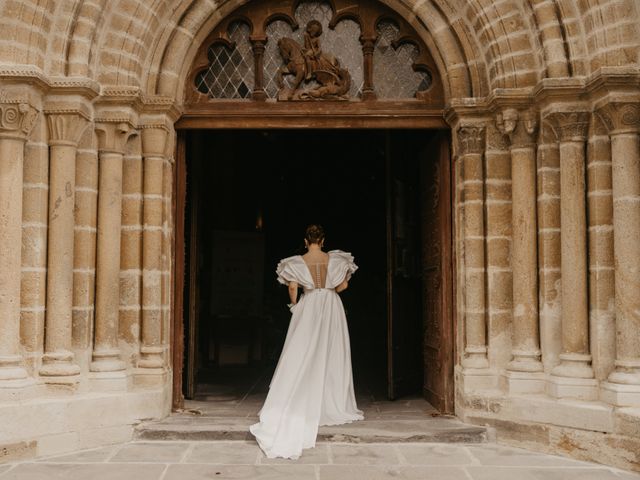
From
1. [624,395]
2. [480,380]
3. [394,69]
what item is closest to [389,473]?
[480,380]

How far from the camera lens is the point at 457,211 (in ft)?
19.6

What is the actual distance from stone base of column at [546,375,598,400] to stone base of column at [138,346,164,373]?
10.2 feet

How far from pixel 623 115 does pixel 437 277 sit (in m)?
2.10

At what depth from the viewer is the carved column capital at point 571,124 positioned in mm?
5320

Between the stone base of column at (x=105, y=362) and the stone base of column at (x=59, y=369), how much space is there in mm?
196

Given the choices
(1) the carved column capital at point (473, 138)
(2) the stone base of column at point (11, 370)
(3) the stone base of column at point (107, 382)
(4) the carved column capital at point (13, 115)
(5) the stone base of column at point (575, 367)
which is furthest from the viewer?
(1) the carved column capital at point (473, 138)

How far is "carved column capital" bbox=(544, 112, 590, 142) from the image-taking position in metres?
5.32

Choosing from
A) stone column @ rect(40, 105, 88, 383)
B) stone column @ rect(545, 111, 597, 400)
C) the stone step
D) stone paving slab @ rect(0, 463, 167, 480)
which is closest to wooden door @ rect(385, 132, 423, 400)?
the stone step

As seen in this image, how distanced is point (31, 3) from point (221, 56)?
163 centimetres

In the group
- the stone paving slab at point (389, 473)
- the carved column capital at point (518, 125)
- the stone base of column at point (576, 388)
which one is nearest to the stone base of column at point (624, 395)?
the stone base of column at point (576, 388)

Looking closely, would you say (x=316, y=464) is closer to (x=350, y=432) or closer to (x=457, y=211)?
(x=350, y=432)

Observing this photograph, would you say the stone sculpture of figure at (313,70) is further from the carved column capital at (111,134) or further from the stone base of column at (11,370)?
the stone base of column at (11,370)

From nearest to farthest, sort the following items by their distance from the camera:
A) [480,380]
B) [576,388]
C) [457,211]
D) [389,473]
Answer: [389,473] < [576,388] < [480,380] < [457,211]

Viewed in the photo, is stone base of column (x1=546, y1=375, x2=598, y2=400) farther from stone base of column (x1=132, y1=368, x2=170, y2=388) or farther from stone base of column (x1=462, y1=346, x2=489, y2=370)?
stone base of column (x1=132, y1=368, x2=170, y2=388)
